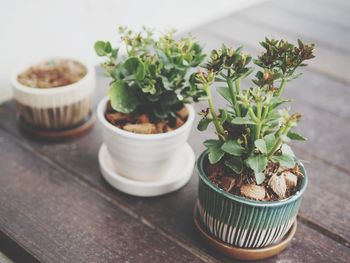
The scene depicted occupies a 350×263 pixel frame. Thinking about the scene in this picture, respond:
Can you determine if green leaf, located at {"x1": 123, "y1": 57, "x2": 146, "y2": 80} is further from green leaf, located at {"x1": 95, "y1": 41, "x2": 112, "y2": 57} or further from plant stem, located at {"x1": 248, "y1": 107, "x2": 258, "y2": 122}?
plant stem, located at {"x1": 248, "y1": 107, "x2": 258, "y2": 122}

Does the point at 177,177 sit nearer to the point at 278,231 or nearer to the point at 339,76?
the point at 278,231

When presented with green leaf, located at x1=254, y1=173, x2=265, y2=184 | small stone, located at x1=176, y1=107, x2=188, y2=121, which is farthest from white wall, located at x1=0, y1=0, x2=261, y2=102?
green leaf, located at x1=254, y1=173, x2=265, y2=184

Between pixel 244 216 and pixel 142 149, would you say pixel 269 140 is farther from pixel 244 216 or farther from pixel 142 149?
pixel 142 149

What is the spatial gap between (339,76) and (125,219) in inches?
28.6

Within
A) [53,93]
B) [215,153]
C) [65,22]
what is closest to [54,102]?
[53,93]

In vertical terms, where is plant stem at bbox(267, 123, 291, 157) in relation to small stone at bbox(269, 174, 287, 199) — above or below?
above

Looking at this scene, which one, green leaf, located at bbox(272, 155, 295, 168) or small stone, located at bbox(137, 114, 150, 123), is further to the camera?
small stone, located at bbox(137, 114, 150, 123)

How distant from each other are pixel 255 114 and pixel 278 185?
0.34 feet

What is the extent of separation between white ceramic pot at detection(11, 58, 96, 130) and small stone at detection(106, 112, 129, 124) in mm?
139

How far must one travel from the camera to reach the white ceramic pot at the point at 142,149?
2.37 feet

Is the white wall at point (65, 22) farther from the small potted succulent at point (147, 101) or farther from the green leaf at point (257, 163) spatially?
the green leaf at point (257, 163)

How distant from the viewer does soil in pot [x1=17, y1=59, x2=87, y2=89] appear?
896 mm

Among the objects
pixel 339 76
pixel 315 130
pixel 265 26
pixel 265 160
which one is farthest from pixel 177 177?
pixel 265 26

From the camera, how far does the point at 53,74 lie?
0.93m
